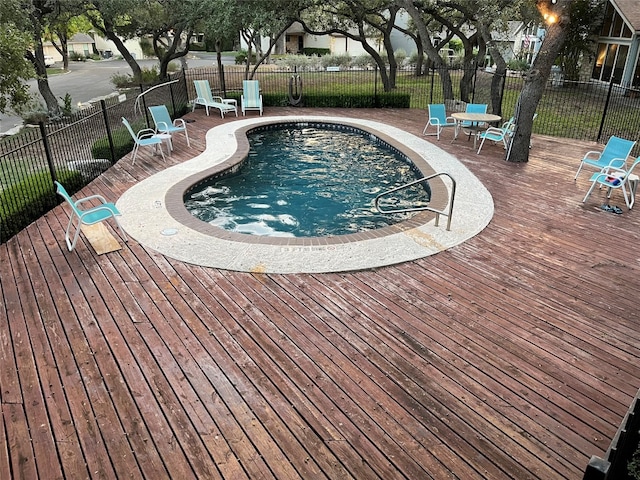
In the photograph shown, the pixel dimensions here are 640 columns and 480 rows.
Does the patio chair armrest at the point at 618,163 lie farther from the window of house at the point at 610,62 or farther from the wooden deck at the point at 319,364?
the window of house at the point at 610,62

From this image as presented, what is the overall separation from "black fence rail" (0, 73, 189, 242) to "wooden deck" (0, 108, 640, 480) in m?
0.95

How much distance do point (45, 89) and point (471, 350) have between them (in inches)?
701

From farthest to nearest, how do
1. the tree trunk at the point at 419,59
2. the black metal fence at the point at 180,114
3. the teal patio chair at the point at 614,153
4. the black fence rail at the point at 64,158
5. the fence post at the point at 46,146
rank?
1. the tree trunk at the point at 419,59
2. the teal patio chair at the point at 614,153
3. the black metal fence at the point at 180,114
4. the fence post at the point at 46,146
5. the black fence rail at the point at 64,158

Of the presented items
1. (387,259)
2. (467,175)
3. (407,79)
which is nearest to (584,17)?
(407,79)

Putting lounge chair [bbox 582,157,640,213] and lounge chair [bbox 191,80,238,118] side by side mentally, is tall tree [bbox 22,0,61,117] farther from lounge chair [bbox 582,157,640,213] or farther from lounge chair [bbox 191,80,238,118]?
lounge chair [bbox 582,157,640,213]

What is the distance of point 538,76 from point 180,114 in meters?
9.90

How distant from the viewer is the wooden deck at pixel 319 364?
296 centimetres

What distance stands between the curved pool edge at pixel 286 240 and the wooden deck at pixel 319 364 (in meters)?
0.22

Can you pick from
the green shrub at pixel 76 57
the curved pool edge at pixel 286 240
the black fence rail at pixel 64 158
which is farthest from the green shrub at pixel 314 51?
the curved pool edge at pixel 286 240

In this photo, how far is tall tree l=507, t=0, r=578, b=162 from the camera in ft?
26.8

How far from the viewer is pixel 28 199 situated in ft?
21.4

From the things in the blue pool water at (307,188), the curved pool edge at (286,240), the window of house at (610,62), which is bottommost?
the blue pool water at (307,188)

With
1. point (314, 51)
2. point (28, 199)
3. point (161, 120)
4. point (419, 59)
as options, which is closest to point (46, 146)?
point (28, 199)

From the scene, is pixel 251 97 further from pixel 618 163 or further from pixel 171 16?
pixel 618 163
